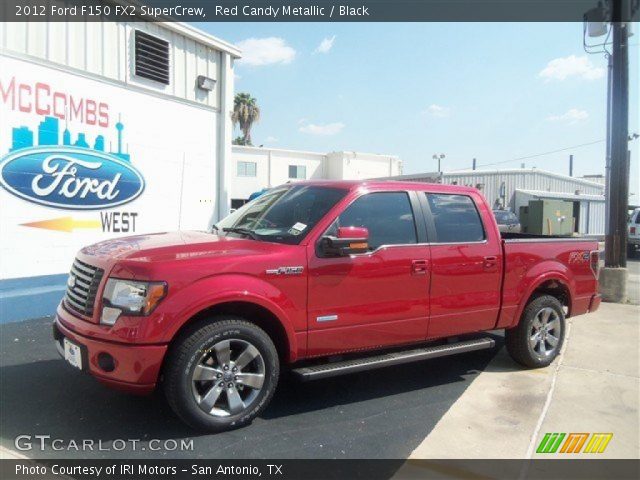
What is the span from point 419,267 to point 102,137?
5.27 metres

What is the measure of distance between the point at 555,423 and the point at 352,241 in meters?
2.20

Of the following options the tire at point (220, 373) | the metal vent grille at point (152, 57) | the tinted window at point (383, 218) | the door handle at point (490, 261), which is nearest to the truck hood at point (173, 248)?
the tire at point (220, 373)

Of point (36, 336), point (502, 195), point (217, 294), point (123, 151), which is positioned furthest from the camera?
point (502, 195)

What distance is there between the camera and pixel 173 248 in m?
3.83

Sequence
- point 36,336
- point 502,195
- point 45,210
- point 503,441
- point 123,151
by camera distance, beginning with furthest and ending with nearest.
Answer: point 502,195 → point 123,151 → point 45,210 → point 36,336 → point 503,441

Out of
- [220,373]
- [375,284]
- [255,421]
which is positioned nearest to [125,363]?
[220,373]

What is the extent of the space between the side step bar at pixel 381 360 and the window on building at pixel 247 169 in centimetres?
3016

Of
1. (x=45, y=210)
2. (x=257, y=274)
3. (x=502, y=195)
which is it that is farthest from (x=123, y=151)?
(x=502, y=195)

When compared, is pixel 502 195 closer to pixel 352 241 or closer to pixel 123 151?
pixel 123 151

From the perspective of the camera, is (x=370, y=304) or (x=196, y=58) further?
(x=196, y=58)

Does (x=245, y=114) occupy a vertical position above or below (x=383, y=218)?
above

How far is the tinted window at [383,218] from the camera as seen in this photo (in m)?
4.36

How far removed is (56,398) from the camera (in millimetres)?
4219

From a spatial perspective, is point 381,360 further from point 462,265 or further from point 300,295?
point 462,265
